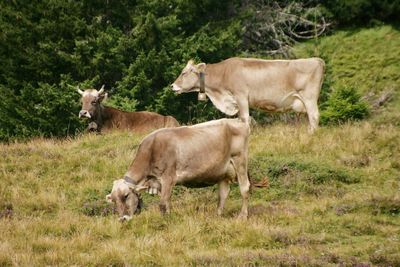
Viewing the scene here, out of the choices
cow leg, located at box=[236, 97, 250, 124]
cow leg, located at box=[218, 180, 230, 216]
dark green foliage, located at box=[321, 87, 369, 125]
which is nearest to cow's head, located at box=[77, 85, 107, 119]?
cow leg, located at box=[236, 97, 250, 124]

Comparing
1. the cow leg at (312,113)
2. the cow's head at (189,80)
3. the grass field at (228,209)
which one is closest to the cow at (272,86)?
the cow leg at (312,113)

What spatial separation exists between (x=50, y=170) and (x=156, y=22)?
9.94m

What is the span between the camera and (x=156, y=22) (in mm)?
24125

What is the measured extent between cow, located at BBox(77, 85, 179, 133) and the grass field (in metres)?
1.69

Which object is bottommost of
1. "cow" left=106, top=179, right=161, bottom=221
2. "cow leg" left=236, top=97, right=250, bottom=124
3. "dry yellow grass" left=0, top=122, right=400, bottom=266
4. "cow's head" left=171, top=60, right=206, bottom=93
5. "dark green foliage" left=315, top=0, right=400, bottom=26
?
"dry yellow grass" left=0, top=122, right=400, bottom=266

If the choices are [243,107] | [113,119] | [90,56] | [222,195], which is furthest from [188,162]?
[90,56]

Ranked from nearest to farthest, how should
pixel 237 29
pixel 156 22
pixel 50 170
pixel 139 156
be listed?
pixel 139 156 → pixel 50 170 → pixel 156 22 → pixel 237 29

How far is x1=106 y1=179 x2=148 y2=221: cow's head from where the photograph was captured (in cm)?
1124

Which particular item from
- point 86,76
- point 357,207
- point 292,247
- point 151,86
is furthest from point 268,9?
point 292,247

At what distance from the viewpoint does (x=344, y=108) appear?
20.6 meters

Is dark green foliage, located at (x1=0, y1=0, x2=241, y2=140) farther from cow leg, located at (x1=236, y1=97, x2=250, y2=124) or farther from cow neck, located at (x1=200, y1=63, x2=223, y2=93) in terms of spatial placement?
cow leg, located at (x1=236, y1=97, x2=250, y2=124)

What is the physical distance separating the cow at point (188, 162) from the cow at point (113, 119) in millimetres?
7690

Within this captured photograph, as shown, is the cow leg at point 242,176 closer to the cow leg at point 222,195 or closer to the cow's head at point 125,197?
the cow leg at point 222,195

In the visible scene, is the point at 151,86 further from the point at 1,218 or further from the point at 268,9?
the point at 1,218
